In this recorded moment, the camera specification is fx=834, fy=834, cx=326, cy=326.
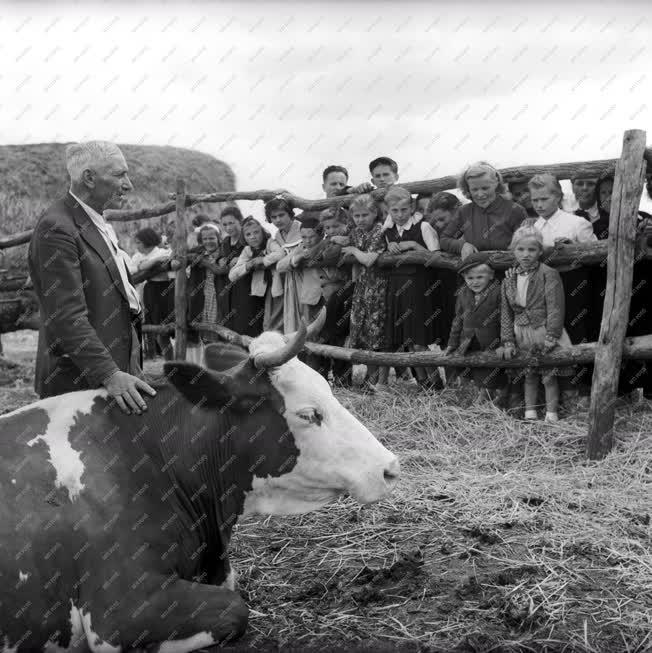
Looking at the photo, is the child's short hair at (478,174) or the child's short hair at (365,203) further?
the child's short hair at (365,203)

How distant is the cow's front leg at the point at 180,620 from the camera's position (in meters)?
2.71

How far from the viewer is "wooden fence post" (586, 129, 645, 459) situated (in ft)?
16.5

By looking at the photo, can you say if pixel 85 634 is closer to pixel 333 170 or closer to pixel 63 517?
pixel 63 517

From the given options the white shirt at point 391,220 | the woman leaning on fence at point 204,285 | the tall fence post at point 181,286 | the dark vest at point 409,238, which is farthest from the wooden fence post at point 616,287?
the tall fence post at point 181,286

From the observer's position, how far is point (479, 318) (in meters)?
5.90

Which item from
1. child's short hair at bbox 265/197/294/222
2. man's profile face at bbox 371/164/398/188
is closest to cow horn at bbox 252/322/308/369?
man's profile face at bbox 371/164/398/188

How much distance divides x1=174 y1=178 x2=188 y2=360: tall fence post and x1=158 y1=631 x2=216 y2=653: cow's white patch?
6.76m

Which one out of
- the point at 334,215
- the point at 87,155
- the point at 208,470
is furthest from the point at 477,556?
the point at 334,215

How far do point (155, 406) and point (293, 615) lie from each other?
979 millimetres

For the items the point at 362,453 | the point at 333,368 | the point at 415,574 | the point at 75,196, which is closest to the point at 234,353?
the point at 362,453

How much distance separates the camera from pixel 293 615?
3262mm

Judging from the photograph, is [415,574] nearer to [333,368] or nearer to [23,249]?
[333,368]

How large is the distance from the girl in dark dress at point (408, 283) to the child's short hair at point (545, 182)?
0.98 metres

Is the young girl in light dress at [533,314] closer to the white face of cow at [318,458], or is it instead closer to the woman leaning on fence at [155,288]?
the white face of cow at [318,458]
